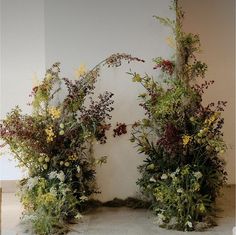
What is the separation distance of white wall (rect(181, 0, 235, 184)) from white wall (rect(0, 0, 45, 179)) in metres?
1.63

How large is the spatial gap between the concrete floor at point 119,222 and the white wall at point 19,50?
1.21 m

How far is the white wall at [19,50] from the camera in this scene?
4.61m

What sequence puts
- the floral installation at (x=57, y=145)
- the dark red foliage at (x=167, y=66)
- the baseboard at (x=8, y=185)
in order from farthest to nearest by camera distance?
1. the baseboard at (x=8, y=185)
2. the dark red foliage at (x=167, y=66)
3. the floral installation at (x=57, y=145)

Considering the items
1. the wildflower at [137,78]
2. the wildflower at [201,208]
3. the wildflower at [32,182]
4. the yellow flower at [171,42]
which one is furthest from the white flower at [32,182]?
the yellow flower at [171,42]

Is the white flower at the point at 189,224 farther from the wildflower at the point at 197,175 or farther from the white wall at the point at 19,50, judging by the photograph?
the white wall at the point at 19,50

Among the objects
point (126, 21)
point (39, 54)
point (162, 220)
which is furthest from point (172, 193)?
point (39, 54)

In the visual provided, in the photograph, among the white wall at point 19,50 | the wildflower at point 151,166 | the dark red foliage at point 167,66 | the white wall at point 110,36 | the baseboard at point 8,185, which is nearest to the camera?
the wildflower at point 151,166

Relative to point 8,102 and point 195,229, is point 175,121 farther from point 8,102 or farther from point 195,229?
point 8,102

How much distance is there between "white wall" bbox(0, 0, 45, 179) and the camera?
4613mm

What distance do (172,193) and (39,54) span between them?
7.41 feet

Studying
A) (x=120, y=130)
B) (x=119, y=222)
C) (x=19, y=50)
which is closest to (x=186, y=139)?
(x=120, y=130)

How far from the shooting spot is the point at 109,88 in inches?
157

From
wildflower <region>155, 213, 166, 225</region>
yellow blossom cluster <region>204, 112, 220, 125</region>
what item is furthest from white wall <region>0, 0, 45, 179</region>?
yellow blossom cluster <region>204, 112, 220, 125</region>

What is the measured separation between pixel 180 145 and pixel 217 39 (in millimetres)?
1757
